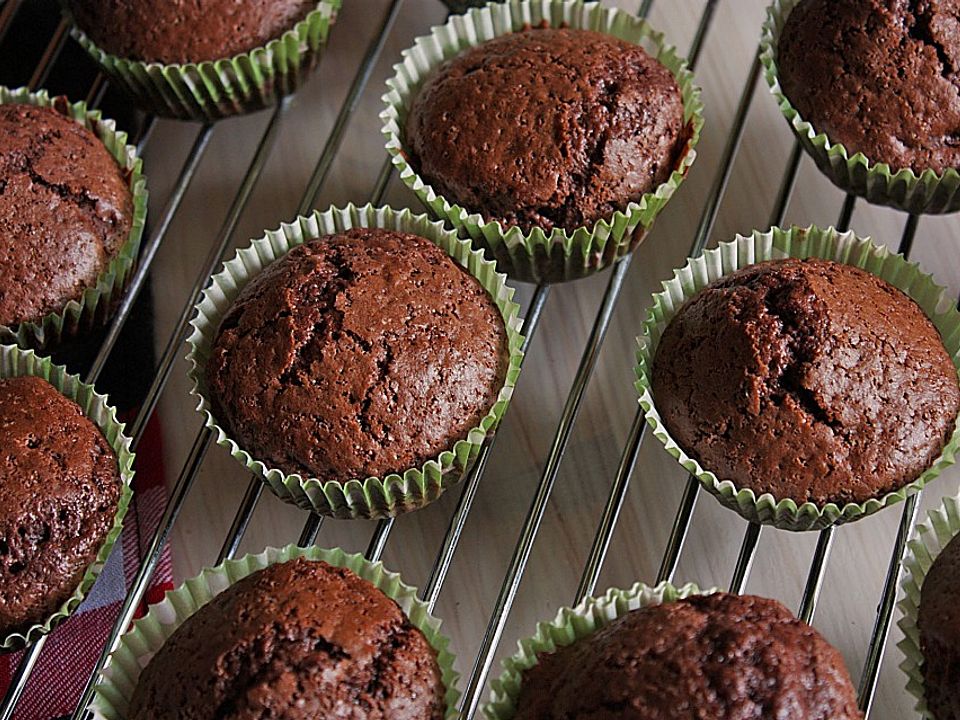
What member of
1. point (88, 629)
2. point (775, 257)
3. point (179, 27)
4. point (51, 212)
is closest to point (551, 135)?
point (775, 257)

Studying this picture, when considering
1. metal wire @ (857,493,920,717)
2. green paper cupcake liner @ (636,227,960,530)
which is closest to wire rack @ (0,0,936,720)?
metal wire @ (857,493,920,717)

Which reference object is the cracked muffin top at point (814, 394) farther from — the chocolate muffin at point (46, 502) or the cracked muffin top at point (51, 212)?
the cracked muffin top at point (51, 212)

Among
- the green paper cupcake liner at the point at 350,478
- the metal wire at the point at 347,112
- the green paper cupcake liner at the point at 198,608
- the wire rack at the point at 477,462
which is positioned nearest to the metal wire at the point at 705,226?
the wire rack at the point at 477,462

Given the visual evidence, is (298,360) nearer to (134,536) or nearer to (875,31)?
(134,536)

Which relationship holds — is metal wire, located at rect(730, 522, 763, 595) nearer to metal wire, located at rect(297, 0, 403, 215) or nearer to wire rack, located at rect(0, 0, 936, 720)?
wire rack, located at rect(0, 0, 936, 720)

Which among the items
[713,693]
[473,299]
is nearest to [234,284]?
[473,299]
